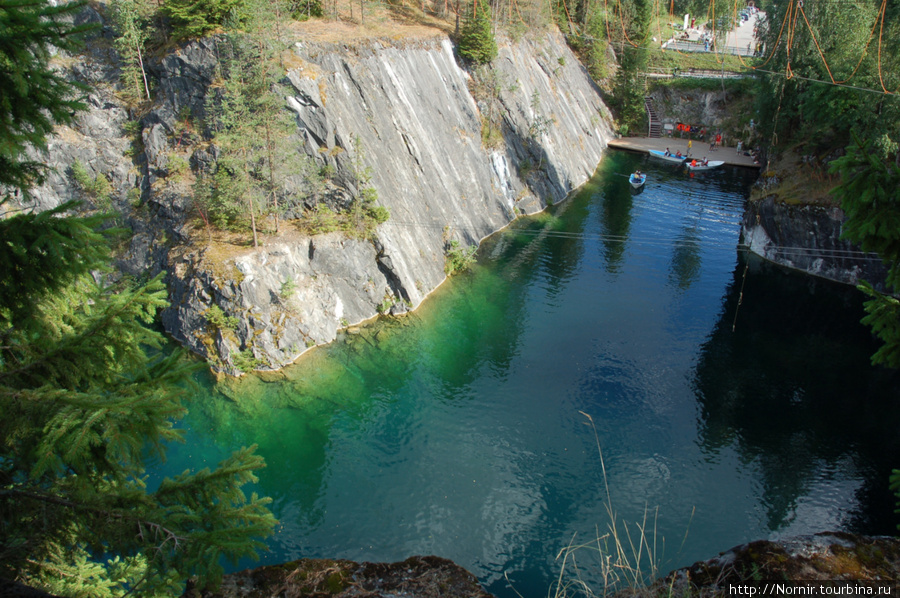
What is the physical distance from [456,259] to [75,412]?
2941cm

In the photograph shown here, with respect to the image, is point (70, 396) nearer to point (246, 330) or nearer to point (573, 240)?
point (246, 330)

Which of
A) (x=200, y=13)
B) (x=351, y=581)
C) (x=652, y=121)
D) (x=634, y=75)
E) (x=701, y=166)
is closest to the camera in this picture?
(x=351, y=581)

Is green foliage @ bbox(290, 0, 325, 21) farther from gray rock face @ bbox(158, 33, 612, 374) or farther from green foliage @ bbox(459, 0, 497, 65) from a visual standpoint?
green foliage @ bbox(459, 0, 497, 65)

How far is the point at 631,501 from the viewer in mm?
19062

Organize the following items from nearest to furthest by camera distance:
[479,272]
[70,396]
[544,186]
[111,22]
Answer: [70,396]
[111,22]
[479,272]
[544,186]

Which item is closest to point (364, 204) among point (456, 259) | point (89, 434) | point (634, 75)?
point (456, 259)

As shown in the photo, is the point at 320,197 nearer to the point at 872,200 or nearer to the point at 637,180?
the point at 872,200

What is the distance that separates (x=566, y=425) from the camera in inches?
878

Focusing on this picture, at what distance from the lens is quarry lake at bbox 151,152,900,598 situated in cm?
1814

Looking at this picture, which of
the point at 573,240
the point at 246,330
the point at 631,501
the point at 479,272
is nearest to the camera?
the point at 631,501

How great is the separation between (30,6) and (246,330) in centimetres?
2020

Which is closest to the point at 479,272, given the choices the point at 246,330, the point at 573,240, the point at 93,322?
the point at 573,240

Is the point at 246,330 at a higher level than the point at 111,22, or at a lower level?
lower

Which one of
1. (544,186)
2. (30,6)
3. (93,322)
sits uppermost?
(30,6)
